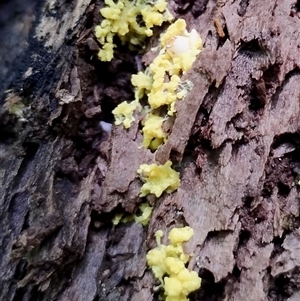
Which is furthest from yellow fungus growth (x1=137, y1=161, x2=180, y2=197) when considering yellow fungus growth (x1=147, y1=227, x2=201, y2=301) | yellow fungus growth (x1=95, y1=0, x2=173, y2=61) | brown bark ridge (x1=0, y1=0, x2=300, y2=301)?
yellow fungus growth (x1=95, y1=0, x2=173, y2=61)

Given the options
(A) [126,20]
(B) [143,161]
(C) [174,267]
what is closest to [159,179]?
(B) [143,161]

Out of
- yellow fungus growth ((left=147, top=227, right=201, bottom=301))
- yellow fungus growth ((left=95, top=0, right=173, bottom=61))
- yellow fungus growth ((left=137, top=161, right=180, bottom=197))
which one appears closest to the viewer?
yellow fungus growth ((left=147, top=227, right=201, bottom=301))

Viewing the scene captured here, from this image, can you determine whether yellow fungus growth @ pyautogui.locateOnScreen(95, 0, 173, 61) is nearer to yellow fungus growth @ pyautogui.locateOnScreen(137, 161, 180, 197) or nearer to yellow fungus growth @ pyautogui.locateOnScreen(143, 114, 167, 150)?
yellow fungus growth @ pyautogui.locateOnScreen(143, 114, 167, 150)

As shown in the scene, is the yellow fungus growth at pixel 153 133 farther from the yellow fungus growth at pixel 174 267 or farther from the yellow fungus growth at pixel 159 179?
the yellow fungus growth at pixel 174 267

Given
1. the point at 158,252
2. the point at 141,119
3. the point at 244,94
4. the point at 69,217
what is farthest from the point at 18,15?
the point at 158,252

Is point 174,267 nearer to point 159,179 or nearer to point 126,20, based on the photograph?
point 159,179

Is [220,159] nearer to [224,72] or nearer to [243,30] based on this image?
[224,72]

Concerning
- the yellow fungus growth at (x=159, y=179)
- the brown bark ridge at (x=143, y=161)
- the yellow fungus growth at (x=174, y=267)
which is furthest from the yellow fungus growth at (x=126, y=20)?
the yellow fungus growth at (x=174, y=267)
